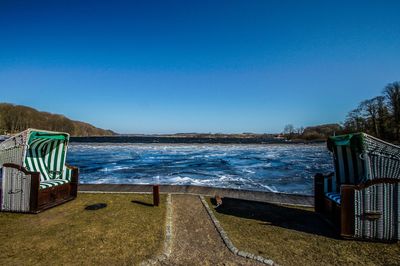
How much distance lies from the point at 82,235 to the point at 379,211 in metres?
7.34

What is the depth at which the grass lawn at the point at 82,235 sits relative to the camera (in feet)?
15.6

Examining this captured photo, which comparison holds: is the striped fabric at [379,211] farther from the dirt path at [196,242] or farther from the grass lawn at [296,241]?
the dirt path at [196,242]

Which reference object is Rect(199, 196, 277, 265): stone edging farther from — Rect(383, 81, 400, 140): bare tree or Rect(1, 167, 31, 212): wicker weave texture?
Rect(383, 81, 400, 140): bare tree

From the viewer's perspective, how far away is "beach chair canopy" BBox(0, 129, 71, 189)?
296 inches

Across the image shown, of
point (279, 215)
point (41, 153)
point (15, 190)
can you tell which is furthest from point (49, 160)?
point (279, 215)

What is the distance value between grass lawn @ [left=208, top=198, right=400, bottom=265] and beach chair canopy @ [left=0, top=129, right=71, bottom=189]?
642cm

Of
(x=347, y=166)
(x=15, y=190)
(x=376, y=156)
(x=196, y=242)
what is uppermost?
(x=376, y=156)

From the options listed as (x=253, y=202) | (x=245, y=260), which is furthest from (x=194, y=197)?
(x=245, y=260)

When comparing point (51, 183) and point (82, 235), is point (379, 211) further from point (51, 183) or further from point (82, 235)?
point (51, 183)

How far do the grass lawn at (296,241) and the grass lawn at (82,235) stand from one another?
2.19 metres

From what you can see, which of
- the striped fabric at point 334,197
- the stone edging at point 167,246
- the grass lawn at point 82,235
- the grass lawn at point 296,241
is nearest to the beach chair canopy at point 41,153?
the grass lawn at point 82,235

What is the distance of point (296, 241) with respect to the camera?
587cm

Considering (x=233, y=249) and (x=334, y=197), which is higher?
(x=334, y=197)

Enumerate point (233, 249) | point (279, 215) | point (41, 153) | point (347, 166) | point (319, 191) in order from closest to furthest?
point (233, 249) < point (347, 166) < point (279, 215) < point (319, 191) < point (41, 153)
